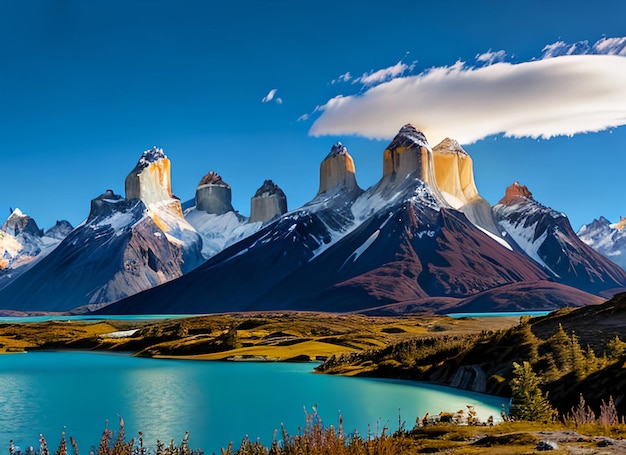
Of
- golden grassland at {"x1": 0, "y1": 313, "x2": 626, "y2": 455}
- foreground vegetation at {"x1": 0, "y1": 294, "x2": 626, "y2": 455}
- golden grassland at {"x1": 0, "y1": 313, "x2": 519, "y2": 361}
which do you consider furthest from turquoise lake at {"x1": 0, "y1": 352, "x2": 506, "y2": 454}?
golden grassland at {"x1": 0, "y1": 313, "x2": 519, "y2": 361}

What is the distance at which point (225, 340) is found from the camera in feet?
356

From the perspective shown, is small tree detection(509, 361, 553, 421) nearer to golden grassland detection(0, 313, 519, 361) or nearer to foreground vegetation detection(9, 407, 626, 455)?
foreground vegetation detection(9, 407, 626, 455)

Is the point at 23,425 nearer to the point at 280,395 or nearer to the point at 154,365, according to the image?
the point at 280,395

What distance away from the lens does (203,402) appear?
53.2 metres

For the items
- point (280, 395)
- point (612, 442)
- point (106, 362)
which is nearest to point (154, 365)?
point (106, 362)

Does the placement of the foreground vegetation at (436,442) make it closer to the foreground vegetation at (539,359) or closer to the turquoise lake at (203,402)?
the foreground vegetation at (539,359)

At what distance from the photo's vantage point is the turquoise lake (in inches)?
1606

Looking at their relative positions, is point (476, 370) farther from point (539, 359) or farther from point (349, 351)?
point (349, 351)

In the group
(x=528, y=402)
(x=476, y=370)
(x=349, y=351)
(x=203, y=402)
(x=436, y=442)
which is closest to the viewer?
(x=436, y=442)

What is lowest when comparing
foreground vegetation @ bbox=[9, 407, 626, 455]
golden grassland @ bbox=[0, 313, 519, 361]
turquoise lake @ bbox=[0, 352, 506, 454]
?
turquoise lake @ bbox=[0, 352, 506, 454]

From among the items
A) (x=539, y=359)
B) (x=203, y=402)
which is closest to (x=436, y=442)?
(x=539, y=359)

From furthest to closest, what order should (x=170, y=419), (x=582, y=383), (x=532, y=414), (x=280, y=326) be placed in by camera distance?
1. (x=280, y=326)
2. (x=170, y=419)
3. (x=582, y=383)
4. (x=532, y=414)

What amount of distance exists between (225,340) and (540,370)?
65405 millimetres

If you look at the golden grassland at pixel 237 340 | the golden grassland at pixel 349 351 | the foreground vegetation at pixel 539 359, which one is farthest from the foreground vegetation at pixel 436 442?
the golden grassland at pixel 237 340
